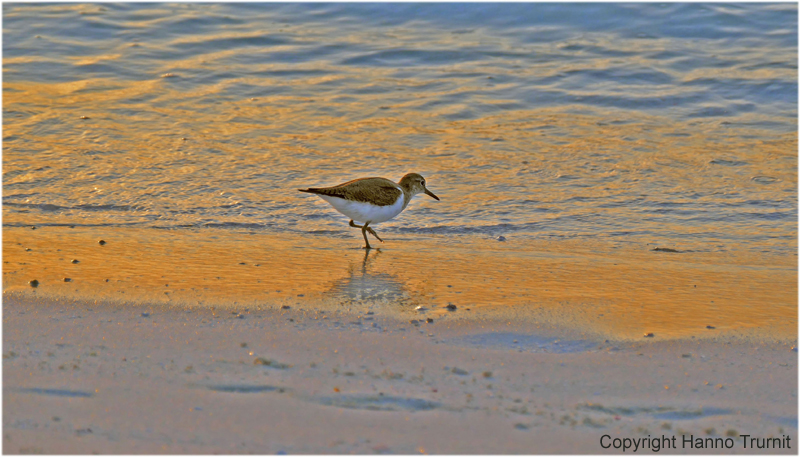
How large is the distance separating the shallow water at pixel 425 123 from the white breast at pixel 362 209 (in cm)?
29

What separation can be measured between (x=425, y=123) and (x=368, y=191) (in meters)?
3.84

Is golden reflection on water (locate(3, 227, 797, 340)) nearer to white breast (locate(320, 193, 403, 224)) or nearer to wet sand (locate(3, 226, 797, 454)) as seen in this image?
wet sand (locate(3, 226, 797, 454))

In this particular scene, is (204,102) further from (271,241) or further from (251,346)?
(251,346)

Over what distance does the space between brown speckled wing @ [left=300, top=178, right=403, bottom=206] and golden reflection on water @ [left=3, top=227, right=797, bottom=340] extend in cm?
38

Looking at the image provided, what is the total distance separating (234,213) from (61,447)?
14.0ft

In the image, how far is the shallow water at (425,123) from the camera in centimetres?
703

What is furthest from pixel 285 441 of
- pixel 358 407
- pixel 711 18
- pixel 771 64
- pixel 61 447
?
pixel 711 18

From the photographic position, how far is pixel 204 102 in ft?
35.3

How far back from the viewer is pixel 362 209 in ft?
21.0

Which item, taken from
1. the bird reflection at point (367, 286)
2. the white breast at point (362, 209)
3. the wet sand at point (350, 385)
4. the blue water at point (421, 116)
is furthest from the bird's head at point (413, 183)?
the wet sand at point (350, 385)

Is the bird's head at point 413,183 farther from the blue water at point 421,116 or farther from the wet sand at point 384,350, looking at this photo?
the wet sand at point 384,350

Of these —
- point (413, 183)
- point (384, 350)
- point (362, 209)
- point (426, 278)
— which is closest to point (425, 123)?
point (413, 183)

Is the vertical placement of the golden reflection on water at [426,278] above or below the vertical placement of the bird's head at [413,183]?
below

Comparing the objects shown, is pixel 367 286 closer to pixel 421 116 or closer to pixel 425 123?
pixel 425 123
